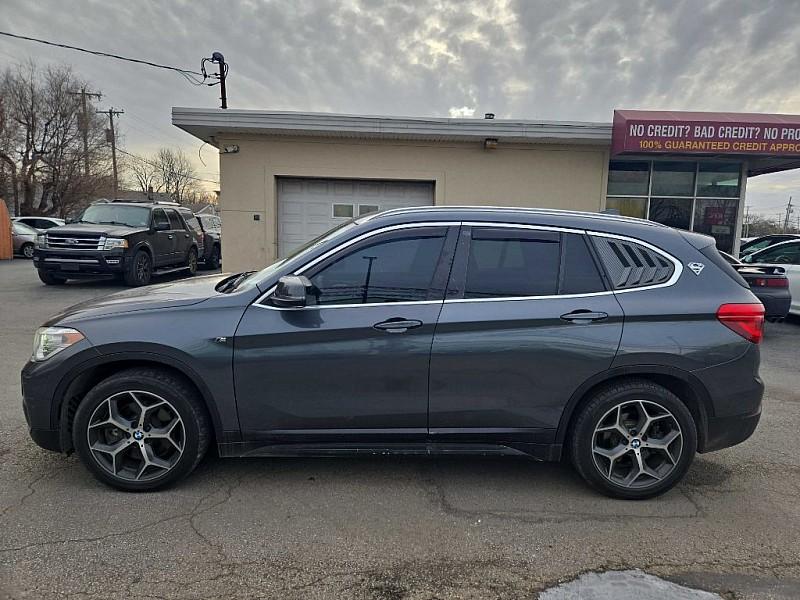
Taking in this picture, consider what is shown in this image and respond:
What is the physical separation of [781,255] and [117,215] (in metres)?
14.5

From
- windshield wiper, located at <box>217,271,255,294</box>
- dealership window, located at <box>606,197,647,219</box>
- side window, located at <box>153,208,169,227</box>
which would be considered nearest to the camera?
windshield wiper, located at <box>217,271,255,294</box>

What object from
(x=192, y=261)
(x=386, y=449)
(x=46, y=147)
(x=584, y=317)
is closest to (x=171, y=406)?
(x=386, y=449)

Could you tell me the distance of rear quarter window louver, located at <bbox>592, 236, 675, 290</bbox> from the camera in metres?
3.01

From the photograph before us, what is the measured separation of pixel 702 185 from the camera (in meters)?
11.7

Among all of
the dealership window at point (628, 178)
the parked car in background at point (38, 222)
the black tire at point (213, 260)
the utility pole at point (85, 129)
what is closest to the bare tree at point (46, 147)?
the utility pole at point (85, 129)

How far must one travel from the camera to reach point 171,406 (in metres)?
2.88

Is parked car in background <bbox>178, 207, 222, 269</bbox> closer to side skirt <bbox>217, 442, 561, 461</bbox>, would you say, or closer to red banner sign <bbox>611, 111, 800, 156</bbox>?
red banner sign <bbox>611, 111, 800, 156</bbox>

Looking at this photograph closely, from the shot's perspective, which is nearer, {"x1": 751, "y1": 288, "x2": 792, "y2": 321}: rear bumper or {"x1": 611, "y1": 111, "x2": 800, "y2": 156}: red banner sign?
{"x1": 751, "y1": 288, "x2": 792, "y2": 321}: rear bumper

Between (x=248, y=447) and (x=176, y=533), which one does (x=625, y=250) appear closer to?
(x=248, y=447)

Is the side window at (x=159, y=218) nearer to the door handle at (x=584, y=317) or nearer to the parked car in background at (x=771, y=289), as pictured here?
the door handle at (x=584, y=317)

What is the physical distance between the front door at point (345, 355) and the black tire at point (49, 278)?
437 inches

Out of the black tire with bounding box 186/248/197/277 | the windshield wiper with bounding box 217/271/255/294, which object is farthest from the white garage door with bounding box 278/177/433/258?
the windshield wiper with bounding box 217/271/255/294

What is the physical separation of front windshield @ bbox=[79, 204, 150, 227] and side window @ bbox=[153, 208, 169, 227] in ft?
0.65

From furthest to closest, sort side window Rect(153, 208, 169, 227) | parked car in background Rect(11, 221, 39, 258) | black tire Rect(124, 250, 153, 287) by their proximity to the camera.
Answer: parked car in background Rect(11, 221, 39, 258) < side window Rect(153, 208, 169, 227) < black tire Rect(124, 250, 153, 287)
